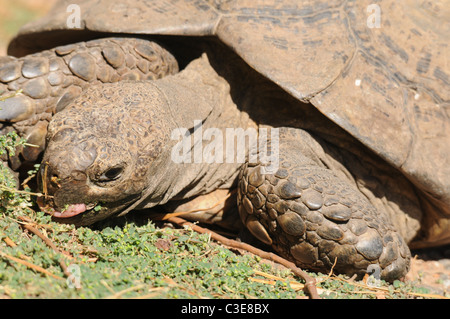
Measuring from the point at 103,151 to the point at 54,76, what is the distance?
875 millimetres

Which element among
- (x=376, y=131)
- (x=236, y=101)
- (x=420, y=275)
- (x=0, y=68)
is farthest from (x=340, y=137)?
(x=0, y=68)

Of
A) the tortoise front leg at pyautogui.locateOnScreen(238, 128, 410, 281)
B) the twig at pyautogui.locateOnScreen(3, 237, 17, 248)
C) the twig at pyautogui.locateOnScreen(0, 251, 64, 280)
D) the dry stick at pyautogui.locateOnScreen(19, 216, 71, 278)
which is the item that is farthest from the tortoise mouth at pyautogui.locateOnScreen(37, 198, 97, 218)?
the tortoise front leg at pyautogui.locateOnScreen(238, 128, 410, 281)

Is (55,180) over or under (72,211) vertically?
over

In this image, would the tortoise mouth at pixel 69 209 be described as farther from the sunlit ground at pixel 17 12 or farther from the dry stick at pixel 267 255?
the sunlit ground at pixel 17 12

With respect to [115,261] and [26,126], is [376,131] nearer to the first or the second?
[115,261]

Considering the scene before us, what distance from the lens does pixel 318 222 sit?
3.22 m

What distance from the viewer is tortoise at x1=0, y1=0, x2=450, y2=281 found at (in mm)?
3072

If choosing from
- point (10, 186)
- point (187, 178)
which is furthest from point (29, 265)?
point (187, 178)

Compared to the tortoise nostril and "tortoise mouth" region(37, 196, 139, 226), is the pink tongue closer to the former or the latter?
"tortoise mouth" region(37, 196, 139, 226)

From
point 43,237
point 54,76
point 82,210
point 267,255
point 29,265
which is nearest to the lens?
point 29,265

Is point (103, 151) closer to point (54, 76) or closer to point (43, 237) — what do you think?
point (43, 237)

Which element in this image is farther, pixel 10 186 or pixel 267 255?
pixel 267 255

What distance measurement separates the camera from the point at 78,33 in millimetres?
4113
